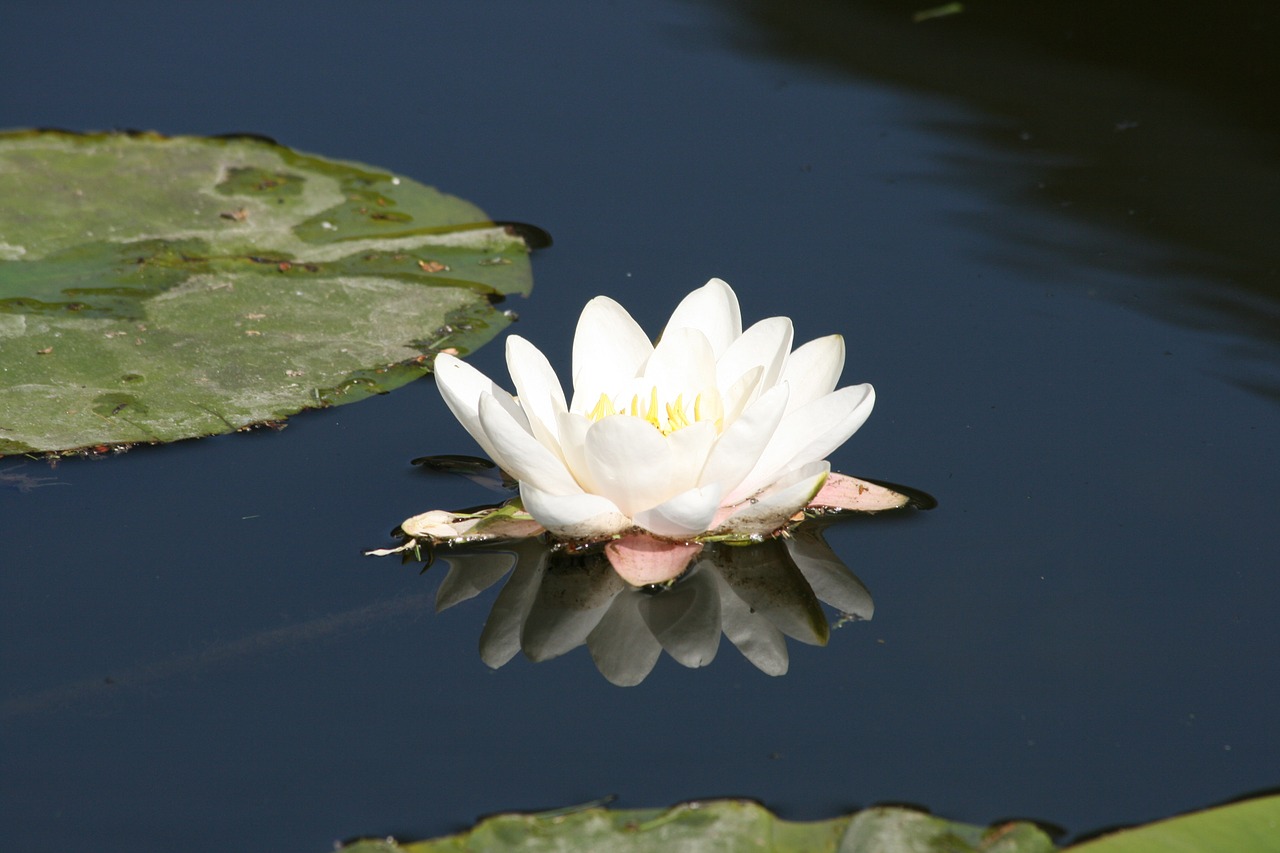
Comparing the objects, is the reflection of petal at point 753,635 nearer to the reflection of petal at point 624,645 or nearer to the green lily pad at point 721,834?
the reflection of petal at point 624,645

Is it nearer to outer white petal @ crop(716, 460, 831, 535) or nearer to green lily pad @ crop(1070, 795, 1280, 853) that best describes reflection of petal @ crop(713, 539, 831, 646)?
outer white petal @ crop(716, 460, 831, 535)

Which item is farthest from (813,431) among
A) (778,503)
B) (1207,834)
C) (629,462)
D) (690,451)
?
(1207,834)

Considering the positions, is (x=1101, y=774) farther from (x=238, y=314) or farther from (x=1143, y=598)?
(x=238, y=314)

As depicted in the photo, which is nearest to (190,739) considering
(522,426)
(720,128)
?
(522,426)

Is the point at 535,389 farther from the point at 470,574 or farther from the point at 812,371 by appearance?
the point at 812,371

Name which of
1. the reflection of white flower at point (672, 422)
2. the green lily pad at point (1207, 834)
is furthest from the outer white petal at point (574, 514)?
the green lily pad at point (1207, 834)

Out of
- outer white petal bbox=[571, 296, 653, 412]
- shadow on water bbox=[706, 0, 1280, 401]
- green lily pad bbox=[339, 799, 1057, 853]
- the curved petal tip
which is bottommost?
green lily pad bbox=[339, 799, 1057, 853]

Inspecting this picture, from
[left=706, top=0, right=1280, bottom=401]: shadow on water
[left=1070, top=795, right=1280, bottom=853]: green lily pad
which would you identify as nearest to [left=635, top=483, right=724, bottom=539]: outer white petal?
[left=1070, top=795, right=1280, bottom=853]: green lily pad
